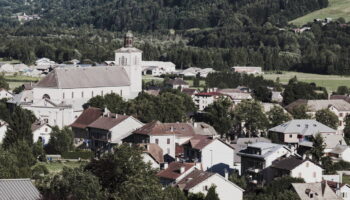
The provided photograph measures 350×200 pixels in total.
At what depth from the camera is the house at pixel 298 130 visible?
62.8m

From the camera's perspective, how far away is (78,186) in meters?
33.1

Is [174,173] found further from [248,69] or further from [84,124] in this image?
[248,69]

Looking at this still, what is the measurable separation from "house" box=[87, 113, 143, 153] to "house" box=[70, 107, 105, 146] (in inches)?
49.0

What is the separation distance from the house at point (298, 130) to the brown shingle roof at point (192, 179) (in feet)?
70.6

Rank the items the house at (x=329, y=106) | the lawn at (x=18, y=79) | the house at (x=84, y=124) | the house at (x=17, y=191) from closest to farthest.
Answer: the house at (x=17, y=191) < the house at (x=84, y=124) < the house at (x=329, y=106) < the lawn at (x=18, y=79)

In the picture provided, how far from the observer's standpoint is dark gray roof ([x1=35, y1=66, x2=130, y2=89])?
7525 centimetres

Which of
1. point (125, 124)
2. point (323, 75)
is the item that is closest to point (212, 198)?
point (125, 124)

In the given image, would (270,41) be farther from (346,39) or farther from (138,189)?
(138,189)

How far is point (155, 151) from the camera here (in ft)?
168

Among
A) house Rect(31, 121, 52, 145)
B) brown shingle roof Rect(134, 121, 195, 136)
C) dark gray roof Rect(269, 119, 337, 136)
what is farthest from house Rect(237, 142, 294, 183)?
house Rect(31, 121, 52, 145)

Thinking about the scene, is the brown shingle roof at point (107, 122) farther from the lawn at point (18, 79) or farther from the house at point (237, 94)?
the lawn at point (18, 79)

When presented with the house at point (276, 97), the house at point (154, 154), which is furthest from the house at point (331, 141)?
the house at point (276, 97)

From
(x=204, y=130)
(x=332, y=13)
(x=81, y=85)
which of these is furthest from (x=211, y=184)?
(x=332, y=13)

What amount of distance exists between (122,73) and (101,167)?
1702 inches
